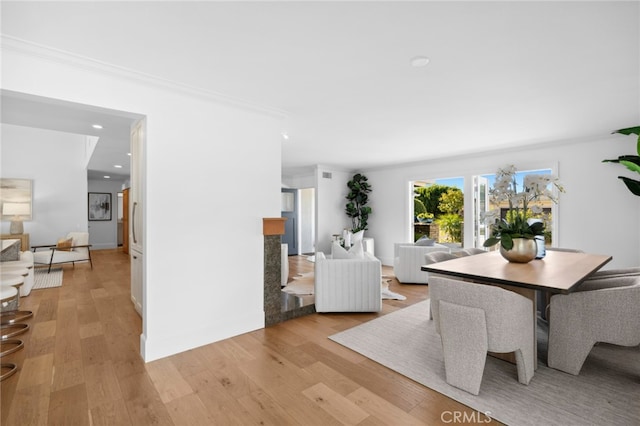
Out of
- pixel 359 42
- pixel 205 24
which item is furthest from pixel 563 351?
pixel 205 24

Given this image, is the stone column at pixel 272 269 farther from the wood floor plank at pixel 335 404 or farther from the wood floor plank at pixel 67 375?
the wood floor plank at pixel 67 375

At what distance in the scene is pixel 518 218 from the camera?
9.25ft

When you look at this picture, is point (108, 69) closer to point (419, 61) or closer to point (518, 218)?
point (419, 61)

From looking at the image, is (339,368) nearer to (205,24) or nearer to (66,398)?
(66,398)

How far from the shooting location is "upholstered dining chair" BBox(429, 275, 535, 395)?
6.43 ft

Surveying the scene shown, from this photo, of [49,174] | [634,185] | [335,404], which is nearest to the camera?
[335,404]

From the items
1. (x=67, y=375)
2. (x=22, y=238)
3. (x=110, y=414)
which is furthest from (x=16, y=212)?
(x=110, y=414)

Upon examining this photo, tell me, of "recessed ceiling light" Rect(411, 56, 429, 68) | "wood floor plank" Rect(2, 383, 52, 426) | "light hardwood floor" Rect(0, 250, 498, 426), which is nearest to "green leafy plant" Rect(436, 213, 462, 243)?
"light hardwood floor" Rect(0, 250, 498, 426)

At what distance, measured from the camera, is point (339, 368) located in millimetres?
2387

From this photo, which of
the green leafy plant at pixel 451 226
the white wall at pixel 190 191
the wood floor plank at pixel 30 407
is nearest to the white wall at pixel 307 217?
the green leafy plant at pixel 451 226

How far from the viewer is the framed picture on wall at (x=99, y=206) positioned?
9688 mm

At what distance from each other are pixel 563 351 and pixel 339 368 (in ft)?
5.88

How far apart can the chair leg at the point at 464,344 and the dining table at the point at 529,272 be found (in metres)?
0.35

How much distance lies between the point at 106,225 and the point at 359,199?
8771 mm
